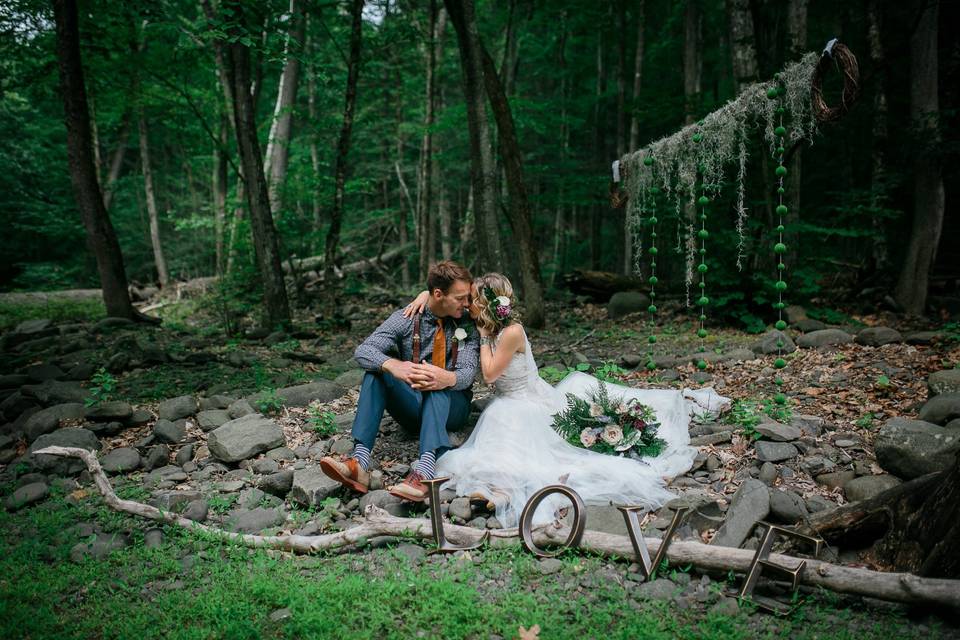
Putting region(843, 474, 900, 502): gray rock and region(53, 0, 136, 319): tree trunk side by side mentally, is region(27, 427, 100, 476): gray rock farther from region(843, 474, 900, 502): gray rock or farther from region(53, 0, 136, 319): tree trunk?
region(843, 474, 900, 502): gray rock

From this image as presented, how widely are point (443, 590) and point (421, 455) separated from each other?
1256mm

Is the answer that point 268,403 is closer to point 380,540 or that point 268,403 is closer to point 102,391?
point 102,391

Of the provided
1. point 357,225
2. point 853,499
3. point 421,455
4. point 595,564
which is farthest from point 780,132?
point 357,225

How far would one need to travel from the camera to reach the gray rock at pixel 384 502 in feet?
12.3

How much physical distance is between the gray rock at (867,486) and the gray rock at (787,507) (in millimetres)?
323

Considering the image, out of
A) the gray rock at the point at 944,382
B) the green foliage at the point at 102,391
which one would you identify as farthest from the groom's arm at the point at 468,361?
the gray rock at the point at 944,382

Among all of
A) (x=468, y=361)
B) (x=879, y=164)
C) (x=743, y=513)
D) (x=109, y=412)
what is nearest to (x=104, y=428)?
(x=109, y=412)

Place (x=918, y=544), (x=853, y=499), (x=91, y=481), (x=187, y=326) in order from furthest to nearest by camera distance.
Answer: (x=187, y=326) < (x=91, y=481) < (x=853, y=499) < (x=918, y=544)

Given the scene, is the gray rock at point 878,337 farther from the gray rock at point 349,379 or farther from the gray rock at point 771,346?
the gray rock at point 349,379

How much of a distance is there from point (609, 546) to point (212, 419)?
394cm

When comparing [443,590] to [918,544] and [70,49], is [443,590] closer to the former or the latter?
[918,544]

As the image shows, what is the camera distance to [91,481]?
424cm

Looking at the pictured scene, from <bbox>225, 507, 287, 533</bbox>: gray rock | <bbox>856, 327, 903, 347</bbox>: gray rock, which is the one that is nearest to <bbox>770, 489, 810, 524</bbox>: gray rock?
<bbox>225, 507, 287, 533</bbox>: gray rock

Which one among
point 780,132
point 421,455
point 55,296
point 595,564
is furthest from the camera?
point 55,296
